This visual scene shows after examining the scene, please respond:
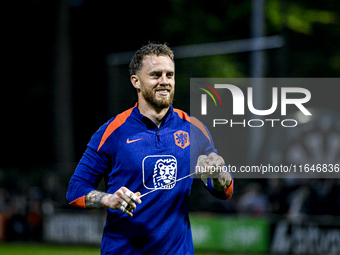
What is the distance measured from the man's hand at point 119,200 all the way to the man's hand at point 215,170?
1.66 ft

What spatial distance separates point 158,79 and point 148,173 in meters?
0.73

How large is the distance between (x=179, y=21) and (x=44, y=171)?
819cm

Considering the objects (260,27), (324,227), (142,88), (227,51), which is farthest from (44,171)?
(142,88)

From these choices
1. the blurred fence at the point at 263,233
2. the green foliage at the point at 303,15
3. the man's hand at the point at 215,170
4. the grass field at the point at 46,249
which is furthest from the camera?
the green foliage at the point at 303,15

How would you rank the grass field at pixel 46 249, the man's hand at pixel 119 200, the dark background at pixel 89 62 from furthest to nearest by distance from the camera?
the dark background at pixel 89 62 < the grass field at pixel 46 249 < the man's hand at pixel 119 200

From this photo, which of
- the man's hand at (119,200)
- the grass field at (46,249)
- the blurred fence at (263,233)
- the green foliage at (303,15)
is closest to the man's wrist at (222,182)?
the man's hand at (119,200)

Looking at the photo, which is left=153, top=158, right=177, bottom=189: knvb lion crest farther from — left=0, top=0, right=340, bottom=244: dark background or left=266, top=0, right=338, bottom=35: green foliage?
left=266, top=0, right=338, bottom=35: green foliage

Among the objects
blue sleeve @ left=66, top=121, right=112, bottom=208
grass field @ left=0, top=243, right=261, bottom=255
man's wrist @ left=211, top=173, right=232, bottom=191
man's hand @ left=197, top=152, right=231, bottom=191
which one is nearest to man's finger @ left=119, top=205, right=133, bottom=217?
blue sleeve @ left=66, top=121, right=112, bottom=208

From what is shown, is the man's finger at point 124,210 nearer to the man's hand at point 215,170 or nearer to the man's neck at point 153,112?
the man's hand at point 215,170

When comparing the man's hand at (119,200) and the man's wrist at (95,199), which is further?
the man's wrist at (95,199)

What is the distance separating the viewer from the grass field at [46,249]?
13989 mm

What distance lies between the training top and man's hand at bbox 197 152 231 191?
140 millimetres

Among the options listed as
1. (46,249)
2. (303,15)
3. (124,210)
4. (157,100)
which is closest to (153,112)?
(157,100)

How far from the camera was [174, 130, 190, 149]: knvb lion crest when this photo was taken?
175 inches
